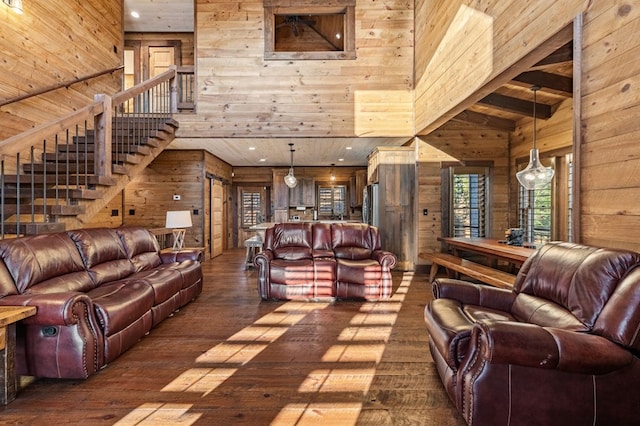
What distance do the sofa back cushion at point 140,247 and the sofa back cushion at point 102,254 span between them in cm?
9

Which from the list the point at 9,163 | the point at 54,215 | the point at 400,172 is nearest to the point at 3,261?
the point at 54,215

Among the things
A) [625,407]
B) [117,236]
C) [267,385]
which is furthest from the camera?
[117,236]

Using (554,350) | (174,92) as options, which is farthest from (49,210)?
(554,350)

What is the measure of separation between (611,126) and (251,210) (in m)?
8.98

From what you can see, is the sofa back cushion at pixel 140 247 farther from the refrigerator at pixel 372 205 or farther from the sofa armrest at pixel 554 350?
the refrigerator at pixel 372 205

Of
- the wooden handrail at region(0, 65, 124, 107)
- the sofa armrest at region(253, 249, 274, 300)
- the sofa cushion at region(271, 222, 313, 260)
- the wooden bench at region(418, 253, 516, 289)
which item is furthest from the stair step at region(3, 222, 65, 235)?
the wooden bench at region(418, 253, 516, 289)

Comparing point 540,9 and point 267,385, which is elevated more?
point 540,9

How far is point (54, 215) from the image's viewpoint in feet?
11.2

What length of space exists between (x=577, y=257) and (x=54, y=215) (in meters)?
4.67

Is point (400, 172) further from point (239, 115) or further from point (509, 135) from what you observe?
point (239, 115)

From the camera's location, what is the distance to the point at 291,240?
4668mm

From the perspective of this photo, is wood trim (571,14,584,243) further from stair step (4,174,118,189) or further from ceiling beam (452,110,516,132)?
stair step (4,174,118,189)

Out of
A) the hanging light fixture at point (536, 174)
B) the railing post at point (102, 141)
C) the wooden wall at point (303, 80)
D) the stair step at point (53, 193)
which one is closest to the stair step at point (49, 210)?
the stair step at point (53, 193)

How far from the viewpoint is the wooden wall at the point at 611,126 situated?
1.86m
